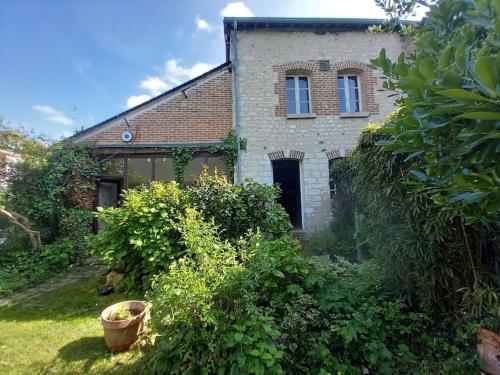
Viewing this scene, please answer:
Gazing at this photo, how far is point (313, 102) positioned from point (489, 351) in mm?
7960

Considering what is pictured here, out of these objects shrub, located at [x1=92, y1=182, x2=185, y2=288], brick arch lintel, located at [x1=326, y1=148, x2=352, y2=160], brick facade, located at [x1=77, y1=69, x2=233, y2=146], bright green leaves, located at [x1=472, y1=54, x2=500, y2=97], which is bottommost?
shrub, located at [x1=92, y1=182, x2=185, y2=288]

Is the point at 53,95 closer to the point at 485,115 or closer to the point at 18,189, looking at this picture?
the point at 18,189

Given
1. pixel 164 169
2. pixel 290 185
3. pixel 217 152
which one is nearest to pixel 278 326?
pixel 217 152

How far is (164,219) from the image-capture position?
471 centimetres

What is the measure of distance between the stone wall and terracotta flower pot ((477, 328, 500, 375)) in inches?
250

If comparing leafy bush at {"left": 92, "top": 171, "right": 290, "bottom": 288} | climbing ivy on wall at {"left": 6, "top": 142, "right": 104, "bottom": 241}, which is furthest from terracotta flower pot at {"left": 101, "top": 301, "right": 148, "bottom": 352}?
climbing ivy on wall at {"left": 6, "top": 142, "right": 104, "bottom": 241}

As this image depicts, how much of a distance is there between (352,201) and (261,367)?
5999 millimetres

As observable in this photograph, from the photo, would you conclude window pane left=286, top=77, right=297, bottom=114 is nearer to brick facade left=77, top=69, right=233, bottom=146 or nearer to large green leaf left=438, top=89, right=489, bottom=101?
brick facade left=77, top=69, right=233, bottom=146

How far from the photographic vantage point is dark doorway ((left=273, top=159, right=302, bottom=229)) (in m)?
9.54

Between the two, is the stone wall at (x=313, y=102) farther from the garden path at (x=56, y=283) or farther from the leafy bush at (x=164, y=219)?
the garden path at (x=56, y=283)

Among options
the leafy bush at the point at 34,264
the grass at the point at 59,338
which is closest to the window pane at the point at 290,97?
the grass at the point at 59,338

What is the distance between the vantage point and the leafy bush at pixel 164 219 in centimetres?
456

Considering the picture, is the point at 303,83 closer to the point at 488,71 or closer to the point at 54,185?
the point at 54,185

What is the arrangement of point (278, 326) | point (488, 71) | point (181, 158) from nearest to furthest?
point (488, 71) → point (278, 326) → point (181, 158)
